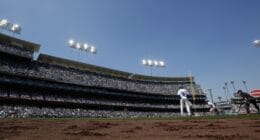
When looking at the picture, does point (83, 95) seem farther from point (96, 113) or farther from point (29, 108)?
point (29, 108)

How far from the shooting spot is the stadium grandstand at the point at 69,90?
3594cm

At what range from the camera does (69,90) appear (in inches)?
1730

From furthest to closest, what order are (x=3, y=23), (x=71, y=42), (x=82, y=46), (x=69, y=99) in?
(x=82, y=46), (x=71, y=42), (x=3, y=23), (x=69, y=99)

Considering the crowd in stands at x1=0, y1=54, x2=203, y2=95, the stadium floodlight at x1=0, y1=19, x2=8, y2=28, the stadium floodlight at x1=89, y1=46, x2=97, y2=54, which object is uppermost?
the stadium floodlight at x1=0, y1=19, x2=8, y2=28

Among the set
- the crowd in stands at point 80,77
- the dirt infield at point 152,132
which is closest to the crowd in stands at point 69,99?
the crowd in stands at point 80,77

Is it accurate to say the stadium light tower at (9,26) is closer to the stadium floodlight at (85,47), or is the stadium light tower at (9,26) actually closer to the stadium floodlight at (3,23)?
the stadium floodlight at (3,23)

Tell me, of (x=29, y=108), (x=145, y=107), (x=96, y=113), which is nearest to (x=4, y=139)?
(x=29, y=108)

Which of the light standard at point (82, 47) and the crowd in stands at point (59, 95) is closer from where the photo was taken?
the crowd in stands at point (59, 95)

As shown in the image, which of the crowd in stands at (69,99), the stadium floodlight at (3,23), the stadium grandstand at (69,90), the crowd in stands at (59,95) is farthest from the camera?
the stadium floodlight at (3,23)

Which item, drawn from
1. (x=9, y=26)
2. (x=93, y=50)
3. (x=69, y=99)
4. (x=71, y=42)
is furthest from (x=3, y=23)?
(x=93, y=50)

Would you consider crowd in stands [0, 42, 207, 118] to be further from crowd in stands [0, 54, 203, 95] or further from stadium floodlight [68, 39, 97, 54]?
stadium floodlight [68, 39, 97, 54]

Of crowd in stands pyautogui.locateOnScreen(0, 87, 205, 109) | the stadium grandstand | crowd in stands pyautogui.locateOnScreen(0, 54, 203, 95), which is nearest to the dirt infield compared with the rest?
the stadium grandstand

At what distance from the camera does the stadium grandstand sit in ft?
118

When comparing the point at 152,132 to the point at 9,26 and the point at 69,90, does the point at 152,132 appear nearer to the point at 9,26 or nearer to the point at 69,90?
the point at 69,90
